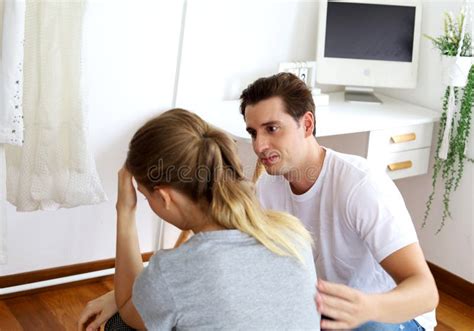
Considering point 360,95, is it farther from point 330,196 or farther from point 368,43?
point 330,196

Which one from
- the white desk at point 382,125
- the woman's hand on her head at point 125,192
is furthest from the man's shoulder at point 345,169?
the white desk at point 382,125

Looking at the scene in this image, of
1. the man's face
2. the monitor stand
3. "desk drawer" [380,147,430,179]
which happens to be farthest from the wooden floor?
the man's face

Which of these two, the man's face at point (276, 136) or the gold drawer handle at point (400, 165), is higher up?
the man's face at point (276, 136)

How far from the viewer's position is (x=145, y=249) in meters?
3.10

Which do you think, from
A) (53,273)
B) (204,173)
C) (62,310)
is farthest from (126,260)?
(53,273)

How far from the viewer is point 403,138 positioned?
2891 mm

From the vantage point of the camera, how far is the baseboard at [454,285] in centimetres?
298

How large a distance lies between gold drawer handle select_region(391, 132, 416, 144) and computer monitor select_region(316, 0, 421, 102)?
274 millimetres

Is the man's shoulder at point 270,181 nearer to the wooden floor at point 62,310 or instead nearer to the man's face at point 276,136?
the man's face at point 276,136

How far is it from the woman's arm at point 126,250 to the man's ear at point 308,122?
1.75 feet

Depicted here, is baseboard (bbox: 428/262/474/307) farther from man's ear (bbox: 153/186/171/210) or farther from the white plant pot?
man's ear (bbox: 153/186/171/210)

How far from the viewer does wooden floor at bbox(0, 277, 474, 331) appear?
8.66ft

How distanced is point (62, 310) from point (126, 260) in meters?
1.28

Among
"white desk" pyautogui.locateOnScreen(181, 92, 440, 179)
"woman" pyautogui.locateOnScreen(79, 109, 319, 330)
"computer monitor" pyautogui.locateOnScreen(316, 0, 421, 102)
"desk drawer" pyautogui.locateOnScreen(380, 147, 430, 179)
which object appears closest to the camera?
"woman" pyautogui.locateOnScreen(79, 109, 319, 330)
